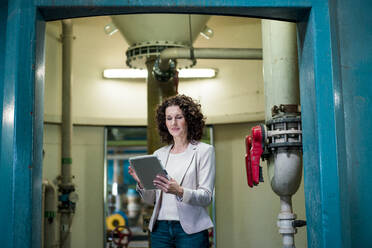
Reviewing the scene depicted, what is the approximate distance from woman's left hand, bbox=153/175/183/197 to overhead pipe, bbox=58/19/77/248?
156 inches

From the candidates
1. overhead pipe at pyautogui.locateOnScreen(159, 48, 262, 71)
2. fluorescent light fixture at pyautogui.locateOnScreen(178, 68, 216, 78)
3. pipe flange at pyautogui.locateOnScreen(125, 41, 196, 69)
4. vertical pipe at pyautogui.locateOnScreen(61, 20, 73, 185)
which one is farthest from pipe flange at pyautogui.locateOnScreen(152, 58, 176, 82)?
vertical pipe at pyautogui.locateOnScreen(61, 20, 73, 185)

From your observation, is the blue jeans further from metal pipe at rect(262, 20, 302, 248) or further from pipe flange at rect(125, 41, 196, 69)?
pipe flange at rect(125, 41, 196, 69)

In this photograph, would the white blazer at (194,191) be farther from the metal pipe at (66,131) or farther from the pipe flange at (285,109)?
the metal pipe at (66,131)

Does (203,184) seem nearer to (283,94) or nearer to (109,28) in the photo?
(283,94)

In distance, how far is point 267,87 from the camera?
10.0ft

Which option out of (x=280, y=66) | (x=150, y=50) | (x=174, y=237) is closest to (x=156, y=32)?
(x=150, y=50)

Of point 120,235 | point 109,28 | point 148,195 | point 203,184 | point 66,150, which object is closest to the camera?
point 203,184

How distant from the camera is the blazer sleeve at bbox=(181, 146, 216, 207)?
2.31 metres

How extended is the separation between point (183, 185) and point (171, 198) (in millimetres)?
99

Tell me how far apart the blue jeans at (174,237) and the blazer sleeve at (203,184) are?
168 mm

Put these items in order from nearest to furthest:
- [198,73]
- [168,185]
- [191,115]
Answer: [168,185], [191,115], [198,73]

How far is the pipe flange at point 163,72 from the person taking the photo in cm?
503

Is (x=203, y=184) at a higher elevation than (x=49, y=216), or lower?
higher

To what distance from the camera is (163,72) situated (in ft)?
16.8
